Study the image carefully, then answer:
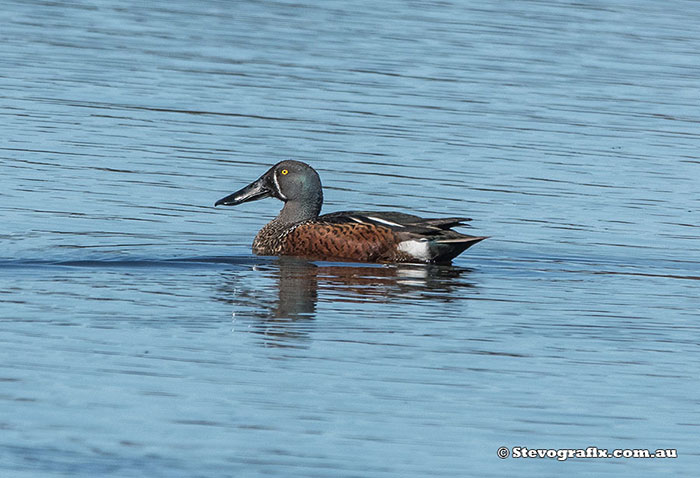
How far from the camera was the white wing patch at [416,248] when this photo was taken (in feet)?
41.9

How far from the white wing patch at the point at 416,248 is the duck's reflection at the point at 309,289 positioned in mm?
84

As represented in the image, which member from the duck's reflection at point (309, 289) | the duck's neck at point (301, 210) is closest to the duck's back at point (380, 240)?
the duck's reflection at point (309, 289)

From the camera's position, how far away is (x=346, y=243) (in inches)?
505

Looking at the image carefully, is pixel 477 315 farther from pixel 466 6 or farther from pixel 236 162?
pixel 466 6

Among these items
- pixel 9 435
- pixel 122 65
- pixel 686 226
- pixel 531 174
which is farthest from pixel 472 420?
pixel 122 65

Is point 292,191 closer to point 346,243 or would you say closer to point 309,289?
point 346,243

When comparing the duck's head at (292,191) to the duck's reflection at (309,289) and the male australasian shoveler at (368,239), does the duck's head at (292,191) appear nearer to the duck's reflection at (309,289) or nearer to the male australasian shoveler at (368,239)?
the male australasian shoveler at (368,239)

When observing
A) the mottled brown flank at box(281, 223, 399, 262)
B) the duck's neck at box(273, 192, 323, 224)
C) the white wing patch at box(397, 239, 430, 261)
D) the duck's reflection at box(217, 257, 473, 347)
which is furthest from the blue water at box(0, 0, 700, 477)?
the duck's neck at box(273, 192, 323, 224)

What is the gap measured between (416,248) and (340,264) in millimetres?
630

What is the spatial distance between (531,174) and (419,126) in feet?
8.72

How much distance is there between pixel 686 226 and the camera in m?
14.5

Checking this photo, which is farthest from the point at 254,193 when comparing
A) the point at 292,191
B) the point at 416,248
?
the point at 416,248

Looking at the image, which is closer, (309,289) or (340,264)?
(309,289)

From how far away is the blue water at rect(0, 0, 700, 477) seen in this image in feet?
25.7
